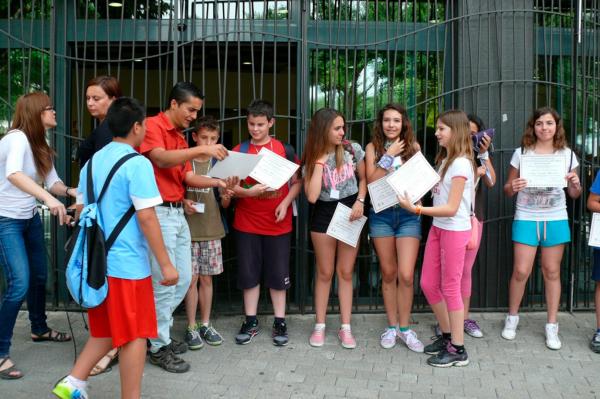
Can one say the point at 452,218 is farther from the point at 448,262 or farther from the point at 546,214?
the point at 546,214

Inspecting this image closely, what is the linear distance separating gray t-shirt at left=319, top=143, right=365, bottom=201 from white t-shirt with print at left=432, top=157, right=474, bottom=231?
66 cm

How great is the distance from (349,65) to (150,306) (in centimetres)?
312

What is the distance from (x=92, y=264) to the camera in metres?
3.32

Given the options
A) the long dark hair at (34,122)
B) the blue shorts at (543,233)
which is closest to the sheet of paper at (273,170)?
the long dark hair at (34,122)

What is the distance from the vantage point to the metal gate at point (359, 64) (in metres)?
5.65

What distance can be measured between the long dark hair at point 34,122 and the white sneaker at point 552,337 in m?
3.99

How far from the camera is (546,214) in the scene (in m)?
4.98

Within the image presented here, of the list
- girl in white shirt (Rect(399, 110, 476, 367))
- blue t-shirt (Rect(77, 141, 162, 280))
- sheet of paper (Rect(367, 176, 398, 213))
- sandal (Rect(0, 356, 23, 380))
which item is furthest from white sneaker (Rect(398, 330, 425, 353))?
sandal (Rect(0, 356, 23, 380))

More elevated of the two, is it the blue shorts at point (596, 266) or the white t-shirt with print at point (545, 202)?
the white t-shirt with print at point (545, 202)

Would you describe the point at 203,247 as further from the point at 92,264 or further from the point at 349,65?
the point at 349,65

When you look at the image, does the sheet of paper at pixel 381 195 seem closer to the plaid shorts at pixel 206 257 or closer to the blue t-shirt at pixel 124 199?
the plaid shorts at pixel 206 257

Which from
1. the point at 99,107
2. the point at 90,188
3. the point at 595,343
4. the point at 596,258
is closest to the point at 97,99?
the point at 99,107

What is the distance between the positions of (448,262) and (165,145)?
214cm

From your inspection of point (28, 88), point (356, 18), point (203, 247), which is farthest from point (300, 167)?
point (28, 88)
